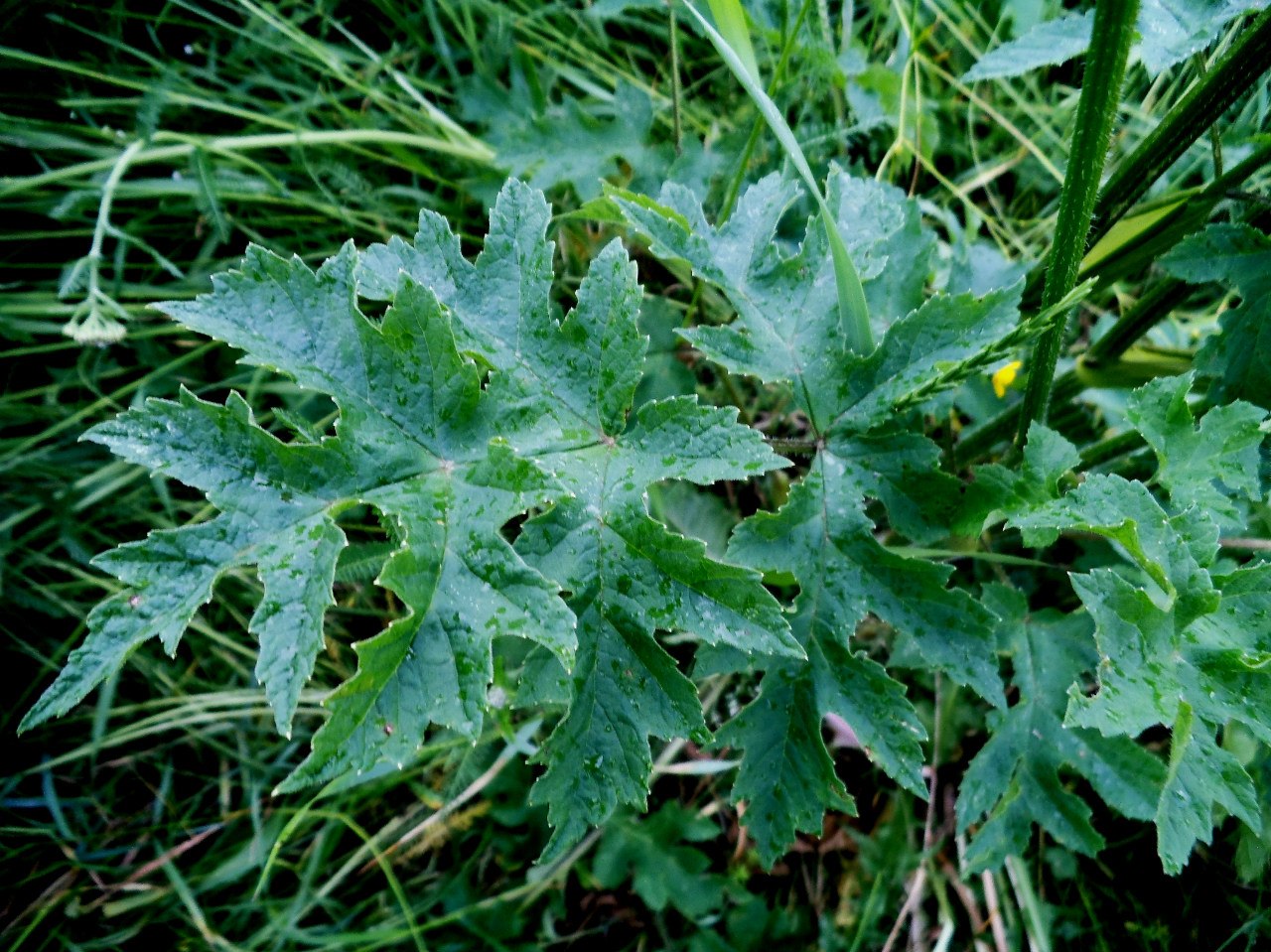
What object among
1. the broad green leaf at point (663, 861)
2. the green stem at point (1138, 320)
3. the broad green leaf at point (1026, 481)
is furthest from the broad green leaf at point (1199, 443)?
the broad green leaf at point (663, 861)

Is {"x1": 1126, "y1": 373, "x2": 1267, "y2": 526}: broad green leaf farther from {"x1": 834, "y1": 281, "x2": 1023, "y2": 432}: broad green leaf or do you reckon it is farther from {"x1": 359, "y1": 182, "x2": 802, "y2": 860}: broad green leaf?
{"x1": 359, "y1": 182, "x2": 802, "y2": 860}: broad green leaf

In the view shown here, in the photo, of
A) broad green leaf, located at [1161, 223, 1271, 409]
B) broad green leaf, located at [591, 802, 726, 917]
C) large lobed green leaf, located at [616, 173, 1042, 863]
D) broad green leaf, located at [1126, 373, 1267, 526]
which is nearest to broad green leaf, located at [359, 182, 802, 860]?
large lobed green leaf, located at [616, 173, 1042, 863]

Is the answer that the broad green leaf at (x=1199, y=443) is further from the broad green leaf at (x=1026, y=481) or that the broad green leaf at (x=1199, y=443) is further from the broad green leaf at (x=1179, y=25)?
the broad green leaf at (x=1179, y=25)

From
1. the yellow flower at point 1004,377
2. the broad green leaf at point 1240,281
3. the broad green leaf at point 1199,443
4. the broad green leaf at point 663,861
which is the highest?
the broad green leaf at point 1240,281

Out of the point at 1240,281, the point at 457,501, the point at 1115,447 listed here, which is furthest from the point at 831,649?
the point at 1240,281

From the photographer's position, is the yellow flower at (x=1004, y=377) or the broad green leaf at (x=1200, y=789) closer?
the broad green leaf at (x=1200, y=789)

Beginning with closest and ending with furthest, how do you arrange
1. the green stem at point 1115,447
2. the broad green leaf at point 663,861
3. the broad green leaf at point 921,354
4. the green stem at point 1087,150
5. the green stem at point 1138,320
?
the green stem at point 1087,150, the broad green leaf at point 921,354, the green stem at point 1138,320, the green stem at point 1115,447, the broad green leaf at point 663,861

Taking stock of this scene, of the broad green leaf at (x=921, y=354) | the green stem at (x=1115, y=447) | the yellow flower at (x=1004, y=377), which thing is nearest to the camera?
the broad green leaf at (x=921, y=354)
